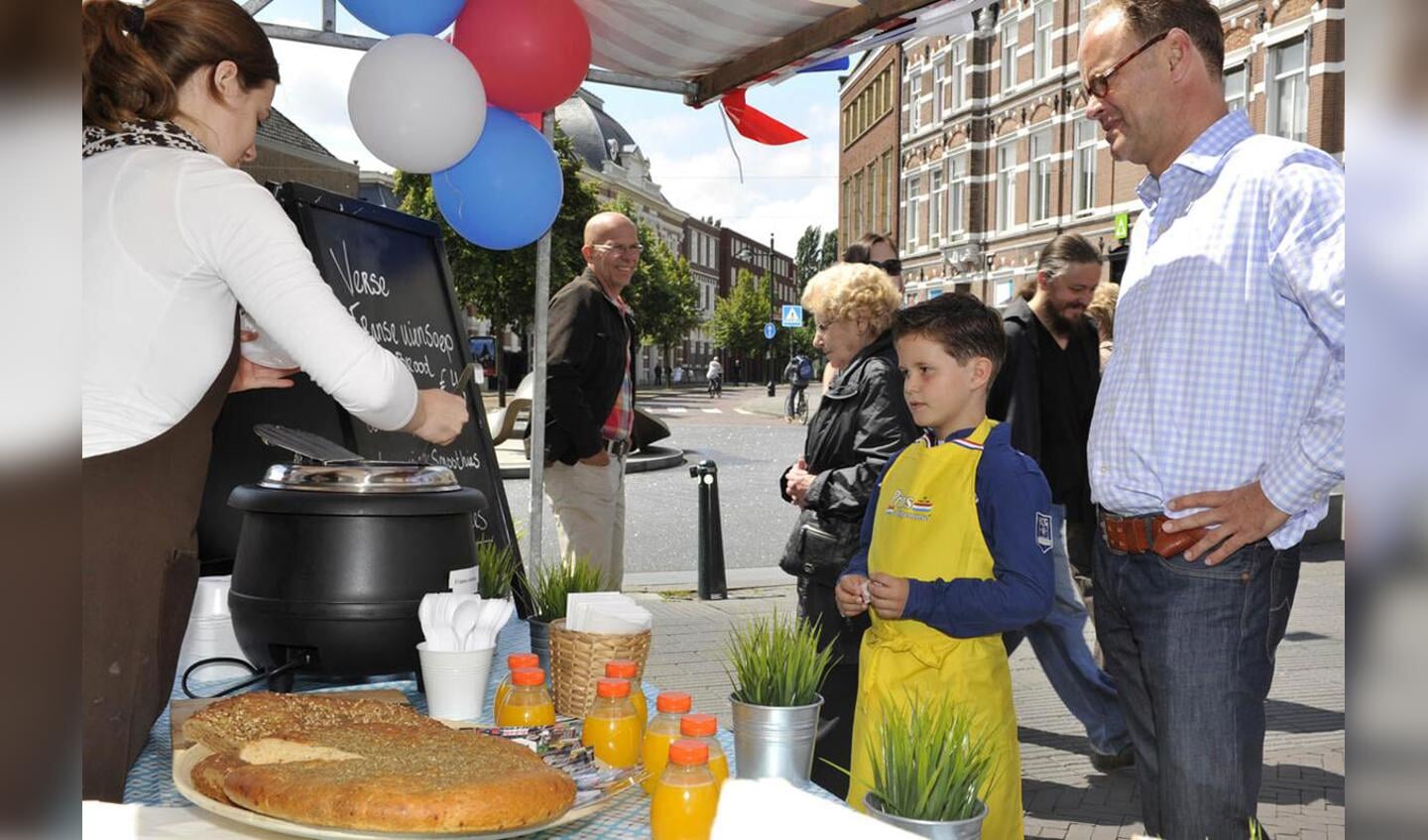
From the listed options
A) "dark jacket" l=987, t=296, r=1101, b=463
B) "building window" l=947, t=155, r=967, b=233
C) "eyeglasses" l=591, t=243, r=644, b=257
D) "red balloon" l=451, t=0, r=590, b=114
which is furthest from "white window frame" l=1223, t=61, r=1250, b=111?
"red balloon" l=451, t=0, r=590, b=114

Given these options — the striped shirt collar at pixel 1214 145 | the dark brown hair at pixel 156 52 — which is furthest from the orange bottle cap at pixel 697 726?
the striped shirt collar at pixel 1214 145

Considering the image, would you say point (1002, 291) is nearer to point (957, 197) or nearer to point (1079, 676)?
point (957, 197)

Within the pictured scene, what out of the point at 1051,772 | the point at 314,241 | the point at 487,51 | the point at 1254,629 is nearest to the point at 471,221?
the point at 487,51

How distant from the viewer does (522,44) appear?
11.5 feet

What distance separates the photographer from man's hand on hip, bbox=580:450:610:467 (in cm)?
509

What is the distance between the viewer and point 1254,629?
6.82 ft

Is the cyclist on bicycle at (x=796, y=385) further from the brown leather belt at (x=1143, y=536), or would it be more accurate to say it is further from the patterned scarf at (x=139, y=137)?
the patterned scarf at (x=139, y=137)

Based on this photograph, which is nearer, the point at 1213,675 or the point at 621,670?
the point at 621,670

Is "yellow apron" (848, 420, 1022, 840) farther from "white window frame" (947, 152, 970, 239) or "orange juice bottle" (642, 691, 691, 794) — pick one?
"white window frame" (947, 152, 970, 239)

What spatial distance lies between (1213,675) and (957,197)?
3730 cm

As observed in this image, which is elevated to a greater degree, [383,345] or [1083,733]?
[383,345]

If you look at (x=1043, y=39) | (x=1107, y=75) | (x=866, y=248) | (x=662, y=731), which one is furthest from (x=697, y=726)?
(x=1043, y=39)

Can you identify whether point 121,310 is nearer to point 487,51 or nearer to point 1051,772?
point 487,51

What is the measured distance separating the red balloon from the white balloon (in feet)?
0.60
